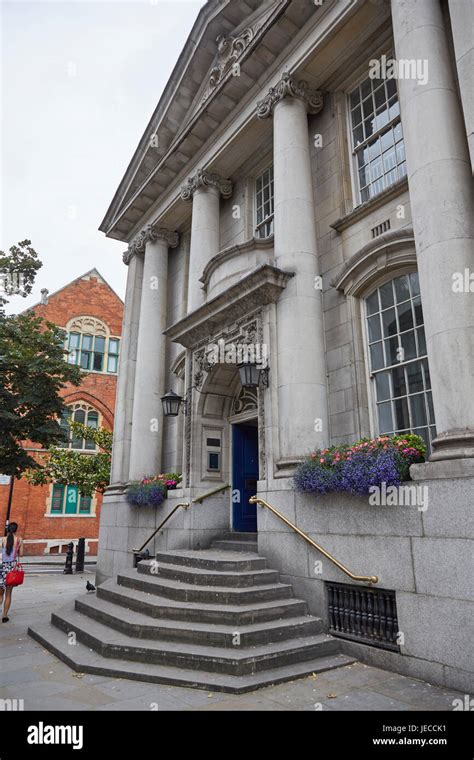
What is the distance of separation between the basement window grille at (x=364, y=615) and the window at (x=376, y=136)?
6.83 meters

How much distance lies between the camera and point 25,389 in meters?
12.2

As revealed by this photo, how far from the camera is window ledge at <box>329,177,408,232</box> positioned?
8500 millimetres

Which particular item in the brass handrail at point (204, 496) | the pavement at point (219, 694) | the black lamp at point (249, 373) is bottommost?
the pavement at point (219, 694)

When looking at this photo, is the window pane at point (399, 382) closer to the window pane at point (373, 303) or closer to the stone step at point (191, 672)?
the window pane at point (373, 303)

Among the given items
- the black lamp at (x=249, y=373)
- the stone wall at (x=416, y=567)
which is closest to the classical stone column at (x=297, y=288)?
the black lamp at (x=249, y=373)

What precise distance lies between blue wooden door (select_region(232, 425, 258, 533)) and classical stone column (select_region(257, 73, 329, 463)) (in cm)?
309

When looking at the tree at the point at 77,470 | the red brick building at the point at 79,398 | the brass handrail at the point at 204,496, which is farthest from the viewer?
the red brick building at the point at 79,398

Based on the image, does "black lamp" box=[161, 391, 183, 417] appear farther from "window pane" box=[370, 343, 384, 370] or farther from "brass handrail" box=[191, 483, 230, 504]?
"window pane" box=[370, 343, 384, 370]

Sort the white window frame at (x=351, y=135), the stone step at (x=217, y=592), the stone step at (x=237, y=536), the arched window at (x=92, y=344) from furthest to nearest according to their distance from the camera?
1. the arched window at (x=92, y=344)
2. the stone step at (x=237, y=536)
3. the white window frame at (x=351, y=135)
4. the stone step at (x=217, y=592)

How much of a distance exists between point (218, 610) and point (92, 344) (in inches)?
1095

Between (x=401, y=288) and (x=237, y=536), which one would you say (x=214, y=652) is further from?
(x=401, y=288)

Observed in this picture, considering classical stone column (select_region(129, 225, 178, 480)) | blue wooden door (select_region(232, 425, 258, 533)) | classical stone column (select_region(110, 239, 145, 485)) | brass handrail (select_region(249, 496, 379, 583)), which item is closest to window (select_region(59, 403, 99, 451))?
classical stone column (select_region(110, 239, 145, 485))

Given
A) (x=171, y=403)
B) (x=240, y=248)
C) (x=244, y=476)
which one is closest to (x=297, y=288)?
(x=240, y=248)

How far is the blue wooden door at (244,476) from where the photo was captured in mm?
11203
